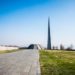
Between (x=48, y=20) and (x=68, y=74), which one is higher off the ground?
(x=48, y=20)

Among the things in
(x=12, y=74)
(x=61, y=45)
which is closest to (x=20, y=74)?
(x=12, y=74)

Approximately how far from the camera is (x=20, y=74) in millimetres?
9375

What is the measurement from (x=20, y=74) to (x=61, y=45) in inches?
5227

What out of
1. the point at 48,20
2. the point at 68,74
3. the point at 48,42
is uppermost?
the point at 48,20

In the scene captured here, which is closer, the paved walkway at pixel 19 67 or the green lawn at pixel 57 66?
the paved walkway at pixel 19 67

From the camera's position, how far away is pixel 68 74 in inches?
384

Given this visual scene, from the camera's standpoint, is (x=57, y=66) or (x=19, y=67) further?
(x=57, y=66)

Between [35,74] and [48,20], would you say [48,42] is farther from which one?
[35,74]

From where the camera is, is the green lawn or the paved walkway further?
the green lawn

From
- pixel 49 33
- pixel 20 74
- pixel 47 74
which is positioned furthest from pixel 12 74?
pixel 49 33

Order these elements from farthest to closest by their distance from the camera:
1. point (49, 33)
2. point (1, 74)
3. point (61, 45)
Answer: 1. point (61, 45)
2. point (49, 33)
3. point (1, 74)

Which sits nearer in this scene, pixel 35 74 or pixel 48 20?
pixel 35 74

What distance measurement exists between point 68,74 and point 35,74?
186cm

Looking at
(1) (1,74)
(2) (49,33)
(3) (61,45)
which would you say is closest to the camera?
(1) (1,74)
